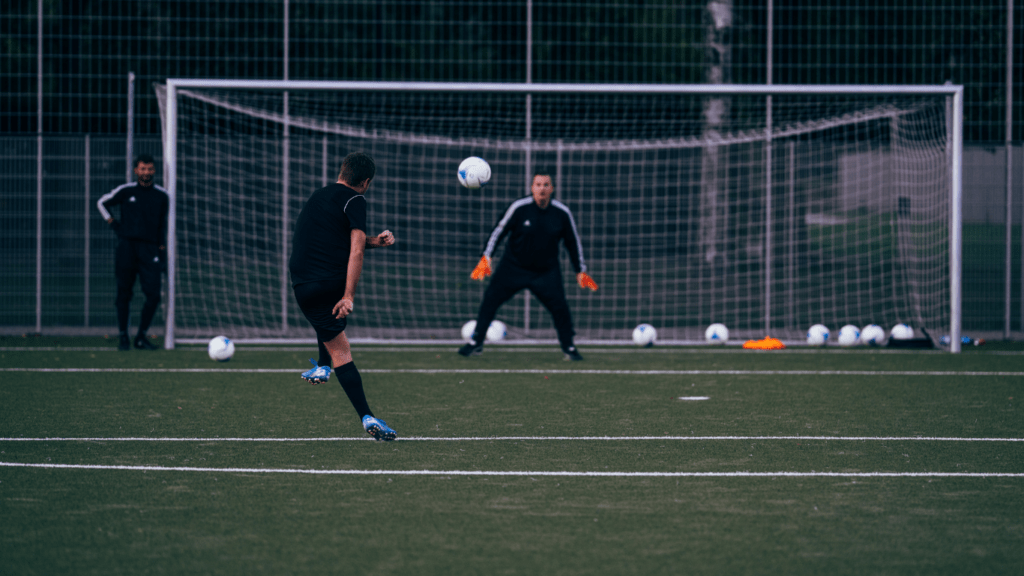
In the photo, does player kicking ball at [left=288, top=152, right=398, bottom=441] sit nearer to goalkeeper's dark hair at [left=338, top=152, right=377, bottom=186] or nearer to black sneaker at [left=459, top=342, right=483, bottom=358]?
goalkeeper's dark hair at [left=338, top=152, right=377, bottom=186]

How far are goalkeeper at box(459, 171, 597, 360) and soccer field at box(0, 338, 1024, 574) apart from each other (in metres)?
1.15

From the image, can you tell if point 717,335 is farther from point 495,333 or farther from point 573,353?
point 495,333

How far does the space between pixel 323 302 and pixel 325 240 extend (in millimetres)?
351

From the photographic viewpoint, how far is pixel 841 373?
9.96 meters

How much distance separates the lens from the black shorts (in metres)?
6.25

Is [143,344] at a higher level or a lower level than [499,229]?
lower

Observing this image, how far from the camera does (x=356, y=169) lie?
634cm

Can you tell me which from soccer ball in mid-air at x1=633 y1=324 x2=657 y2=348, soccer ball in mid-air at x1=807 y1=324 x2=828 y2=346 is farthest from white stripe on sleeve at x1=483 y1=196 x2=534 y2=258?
soccer ball in mid-air at x1=807 y1=324 x2=828 y2=346

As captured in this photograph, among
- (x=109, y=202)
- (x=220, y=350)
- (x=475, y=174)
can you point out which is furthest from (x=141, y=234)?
(x=475, y=174)

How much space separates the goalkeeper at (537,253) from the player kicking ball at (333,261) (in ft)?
14.3

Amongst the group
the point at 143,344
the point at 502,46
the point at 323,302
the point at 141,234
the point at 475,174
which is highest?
the point at 502,46

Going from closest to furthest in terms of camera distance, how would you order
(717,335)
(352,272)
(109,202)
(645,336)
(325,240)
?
(352,272) < (325,240) < (109,202) < (645,336) < (717,335)

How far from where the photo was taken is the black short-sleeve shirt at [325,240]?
247 inches

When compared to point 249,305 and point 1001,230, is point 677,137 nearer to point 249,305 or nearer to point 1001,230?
point 1001,230
